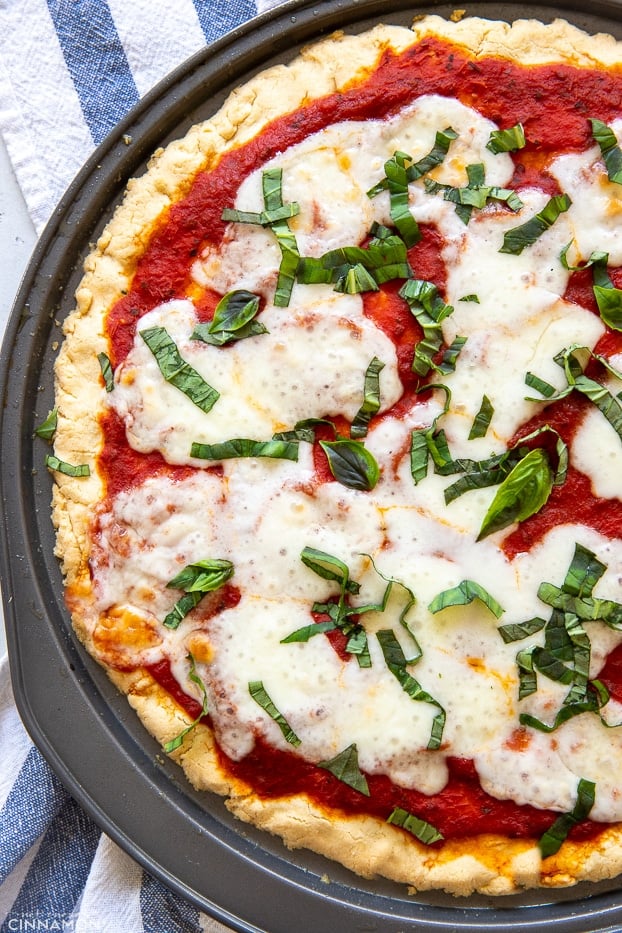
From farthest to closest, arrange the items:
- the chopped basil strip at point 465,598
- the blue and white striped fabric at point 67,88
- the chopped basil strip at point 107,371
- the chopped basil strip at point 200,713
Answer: the blue and white striped fabric at point 67,88
the chopped basil strip at point 107,371
the chopped basil strip at point 200,713
the chopped basil strip at point 465,598

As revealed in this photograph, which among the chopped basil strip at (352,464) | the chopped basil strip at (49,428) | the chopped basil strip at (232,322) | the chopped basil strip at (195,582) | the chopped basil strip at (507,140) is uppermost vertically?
the chopped basil strip at (507,140)

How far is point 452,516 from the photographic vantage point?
304cm

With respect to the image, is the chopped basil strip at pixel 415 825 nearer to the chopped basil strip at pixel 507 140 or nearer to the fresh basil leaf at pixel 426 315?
the fresh basil leaf at pixel 426 315

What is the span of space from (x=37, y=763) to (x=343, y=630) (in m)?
1.32

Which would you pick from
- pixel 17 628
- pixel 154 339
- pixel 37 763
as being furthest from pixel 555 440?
pixel 37 763

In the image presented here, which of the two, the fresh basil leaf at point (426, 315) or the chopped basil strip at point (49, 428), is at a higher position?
the fresh basil leaf at point (426, 315)

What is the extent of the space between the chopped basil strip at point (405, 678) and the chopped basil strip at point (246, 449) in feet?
2.22

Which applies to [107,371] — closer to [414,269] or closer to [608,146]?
[414,269]

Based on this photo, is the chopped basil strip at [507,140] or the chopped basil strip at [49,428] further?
the chopped basil strip at [49,428]

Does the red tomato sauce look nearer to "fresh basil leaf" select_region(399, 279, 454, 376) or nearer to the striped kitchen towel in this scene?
"fresh basil leaf" select_region(399, 279, 454, 376)

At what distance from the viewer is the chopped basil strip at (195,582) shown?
3.03 meters

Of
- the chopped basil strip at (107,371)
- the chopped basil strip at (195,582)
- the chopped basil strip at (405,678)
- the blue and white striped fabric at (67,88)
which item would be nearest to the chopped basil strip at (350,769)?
the chopped basil strip at (405,678)

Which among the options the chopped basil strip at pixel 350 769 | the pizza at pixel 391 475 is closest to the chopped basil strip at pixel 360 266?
the pizza at pixel 391 475

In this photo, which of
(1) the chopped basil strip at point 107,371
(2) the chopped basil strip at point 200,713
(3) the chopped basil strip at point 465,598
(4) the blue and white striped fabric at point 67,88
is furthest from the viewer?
(4) the blue and white striped fabric at point 67,88
